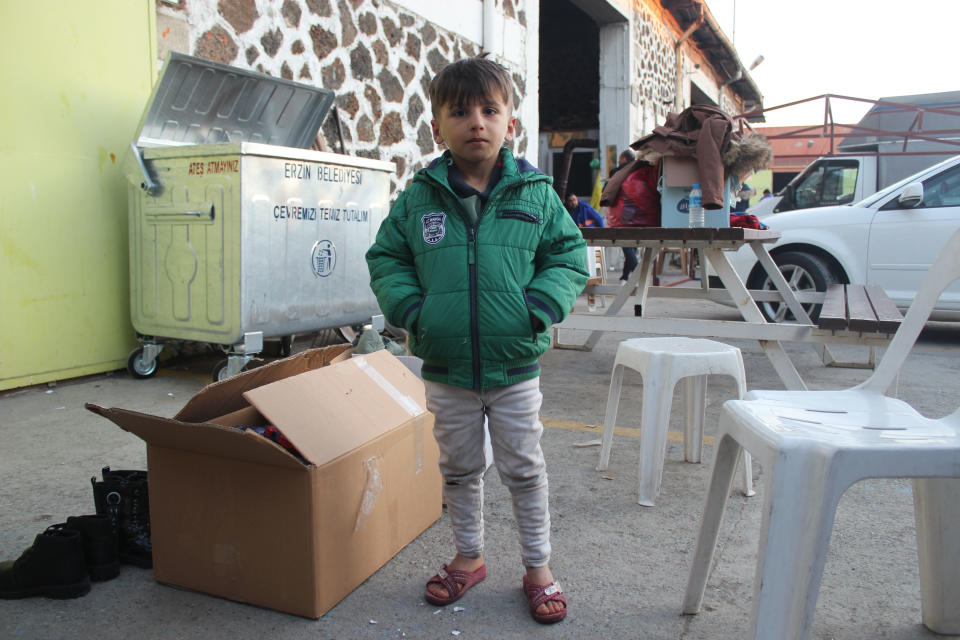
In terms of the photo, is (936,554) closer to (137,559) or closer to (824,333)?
(824,333)

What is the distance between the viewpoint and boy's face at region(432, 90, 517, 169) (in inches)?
75.0

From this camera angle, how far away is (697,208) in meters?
4.69

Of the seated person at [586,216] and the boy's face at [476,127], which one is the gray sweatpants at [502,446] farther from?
the seated person at [586,216]

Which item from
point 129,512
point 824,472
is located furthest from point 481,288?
point 129,512

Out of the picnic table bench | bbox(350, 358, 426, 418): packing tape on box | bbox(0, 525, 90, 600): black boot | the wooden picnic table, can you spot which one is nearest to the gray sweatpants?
bbox(350, 358, 426, 418): packing tape on box

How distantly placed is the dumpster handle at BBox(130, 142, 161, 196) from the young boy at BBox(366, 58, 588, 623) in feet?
8.95

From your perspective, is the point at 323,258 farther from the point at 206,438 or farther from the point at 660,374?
the point at 206,438

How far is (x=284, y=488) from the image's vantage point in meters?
1.85

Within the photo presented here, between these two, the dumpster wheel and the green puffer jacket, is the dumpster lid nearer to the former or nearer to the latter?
the dumpster wheel

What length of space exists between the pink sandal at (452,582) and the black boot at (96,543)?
35.0 inches

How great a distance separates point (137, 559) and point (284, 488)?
65 cm

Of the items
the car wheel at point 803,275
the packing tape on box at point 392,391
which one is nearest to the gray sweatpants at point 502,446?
the packing tape on box at point 392,391

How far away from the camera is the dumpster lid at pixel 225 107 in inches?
170

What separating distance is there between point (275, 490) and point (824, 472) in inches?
49.3
